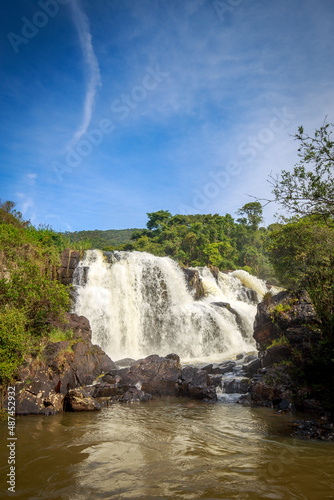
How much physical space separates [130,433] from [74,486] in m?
2.86

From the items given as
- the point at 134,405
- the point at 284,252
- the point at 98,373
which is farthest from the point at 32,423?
the point at 284,252

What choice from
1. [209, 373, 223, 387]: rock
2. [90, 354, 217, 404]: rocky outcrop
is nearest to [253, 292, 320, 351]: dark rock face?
[209, 373, 223, 387]: rock

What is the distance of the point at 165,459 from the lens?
5.05 m

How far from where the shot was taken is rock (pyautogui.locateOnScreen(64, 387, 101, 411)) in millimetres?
8656

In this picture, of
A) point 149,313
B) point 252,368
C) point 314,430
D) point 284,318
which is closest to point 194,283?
point 149,313

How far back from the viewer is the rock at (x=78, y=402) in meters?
8.66

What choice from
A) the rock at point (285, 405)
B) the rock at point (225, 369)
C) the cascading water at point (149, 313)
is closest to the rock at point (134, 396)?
the rock at point (285, 405)

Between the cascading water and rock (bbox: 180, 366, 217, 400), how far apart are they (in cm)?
801

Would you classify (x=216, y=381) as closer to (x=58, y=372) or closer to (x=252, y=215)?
(x=58, y=372)

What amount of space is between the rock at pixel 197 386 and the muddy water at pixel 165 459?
265cm

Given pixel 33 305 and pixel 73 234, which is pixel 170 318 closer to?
pixel 33 305

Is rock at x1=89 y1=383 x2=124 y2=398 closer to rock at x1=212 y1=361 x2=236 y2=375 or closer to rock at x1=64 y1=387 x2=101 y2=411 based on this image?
rock at x1=64 y1=387 x2=101 y2=411

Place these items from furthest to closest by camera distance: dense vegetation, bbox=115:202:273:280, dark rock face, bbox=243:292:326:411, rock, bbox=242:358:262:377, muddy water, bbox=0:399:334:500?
dense vegetation, bbox=115:202:273:280 → rock, bbox=242:358:262:377 → dark rock face, bbox=243:292:326:411 → muddy water, bbox=0:399:334:500

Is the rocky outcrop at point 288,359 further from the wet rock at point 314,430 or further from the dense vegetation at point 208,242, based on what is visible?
the dense vegetation at point 208,242
